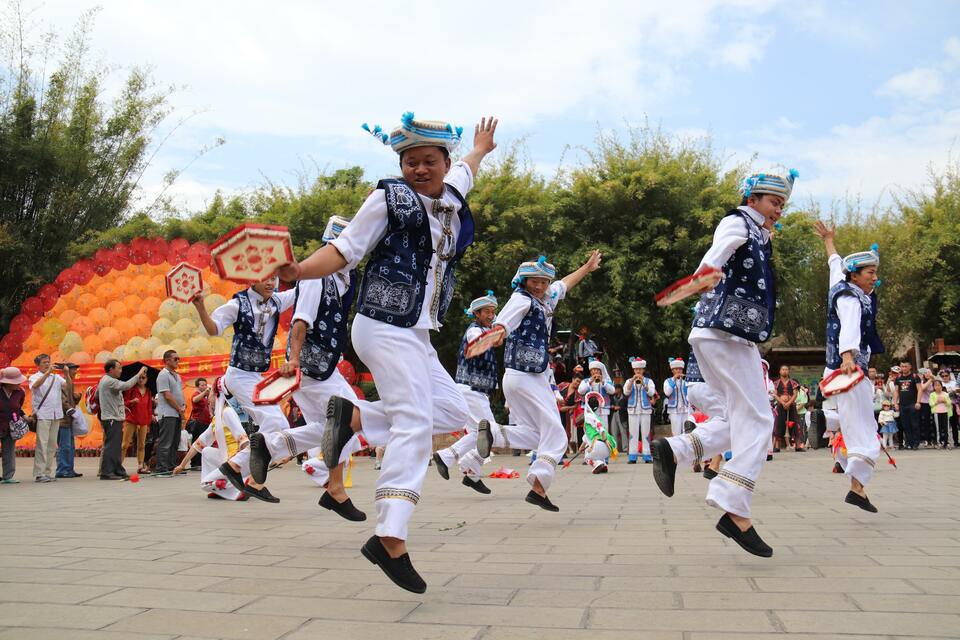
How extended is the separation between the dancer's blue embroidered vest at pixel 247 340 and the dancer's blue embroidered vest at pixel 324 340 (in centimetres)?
119

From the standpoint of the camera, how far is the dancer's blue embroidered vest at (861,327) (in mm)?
6535

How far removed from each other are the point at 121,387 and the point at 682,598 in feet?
36.7

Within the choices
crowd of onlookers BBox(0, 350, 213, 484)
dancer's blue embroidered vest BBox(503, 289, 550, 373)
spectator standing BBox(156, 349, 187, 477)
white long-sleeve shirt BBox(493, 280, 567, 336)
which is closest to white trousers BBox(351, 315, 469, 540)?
white long-sleeve shirt BBox(493, 280, 567, 336)

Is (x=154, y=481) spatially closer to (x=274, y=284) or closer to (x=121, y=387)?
(x=121, y=387)

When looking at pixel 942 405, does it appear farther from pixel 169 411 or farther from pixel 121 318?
pixel 121 318

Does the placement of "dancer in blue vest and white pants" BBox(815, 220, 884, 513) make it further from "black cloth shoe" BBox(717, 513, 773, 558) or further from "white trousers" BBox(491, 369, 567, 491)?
"black cloth shoe" BBox(717, 513, 773, 558)

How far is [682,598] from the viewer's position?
11.0 feet

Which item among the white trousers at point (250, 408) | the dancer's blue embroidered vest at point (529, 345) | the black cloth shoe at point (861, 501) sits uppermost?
the dancer's blue embroidered vest at point (529, 345)

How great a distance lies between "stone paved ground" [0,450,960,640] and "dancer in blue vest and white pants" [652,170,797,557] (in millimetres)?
514

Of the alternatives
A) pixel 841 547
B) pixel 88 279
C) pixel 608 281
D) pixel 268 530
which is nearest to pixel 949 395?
pixel 608 281

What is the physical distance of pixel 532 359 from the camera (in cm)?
725

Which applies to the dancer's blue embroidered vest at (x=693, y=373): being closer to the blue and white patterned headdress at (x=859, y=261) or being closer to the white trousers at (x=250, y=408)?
the blue and white patterned headdress at (x=859, y=261)

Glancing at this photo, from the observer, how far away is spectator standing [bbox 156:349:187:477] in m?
12.5

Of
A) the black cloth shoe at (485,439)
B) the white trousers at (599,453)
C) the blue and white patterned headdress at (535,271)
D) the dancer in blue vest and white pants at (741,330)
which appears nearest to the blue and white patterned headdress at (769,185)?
the dancer in blue vest and white pants at (741,330)
